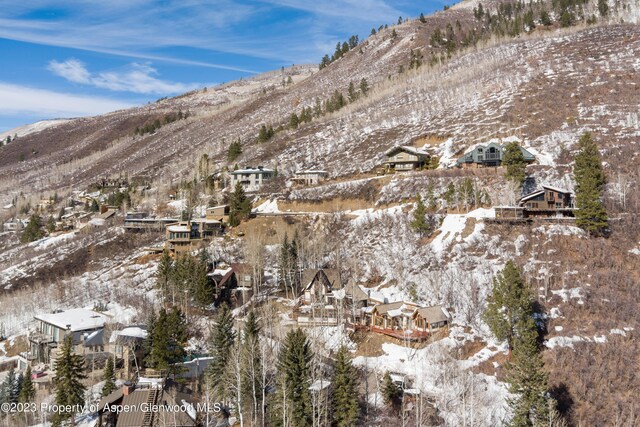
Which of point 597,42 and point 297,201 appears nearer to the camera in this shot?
point 297,201

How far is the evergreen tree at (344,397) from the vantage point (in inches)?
1340

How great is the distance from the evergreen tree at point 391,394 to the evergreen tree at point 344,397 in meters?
4.60

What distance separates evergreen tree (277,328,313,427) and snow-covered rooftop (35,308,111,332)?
29553 millimetres

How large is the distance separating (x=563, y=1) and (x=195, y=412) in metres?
198

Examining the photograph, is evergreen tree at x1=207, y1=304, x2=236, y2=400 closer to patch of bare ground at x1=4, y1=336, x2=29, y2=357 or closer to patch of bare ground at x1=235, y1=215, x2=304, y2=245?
patch of bare ground at x1=4, y1=336, x2=29, y2=357

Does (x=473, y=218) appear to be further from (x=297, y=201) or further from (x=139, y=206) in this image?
(x=139, y=206)

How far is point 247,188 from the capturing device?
10781cm

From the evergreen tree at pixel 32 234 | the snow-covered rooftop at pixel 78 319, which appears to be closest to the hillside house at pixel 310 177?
the snow-covered rooftop at pixel 78 319

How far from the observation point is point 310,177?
331 feet

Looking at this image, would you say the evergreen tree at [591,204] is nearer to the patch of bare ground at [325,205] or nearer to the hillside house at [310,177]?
the patch of bare ground at [325,205]

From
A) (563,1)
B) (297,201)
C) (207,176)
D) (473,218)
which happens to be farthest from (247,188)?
(563,1)

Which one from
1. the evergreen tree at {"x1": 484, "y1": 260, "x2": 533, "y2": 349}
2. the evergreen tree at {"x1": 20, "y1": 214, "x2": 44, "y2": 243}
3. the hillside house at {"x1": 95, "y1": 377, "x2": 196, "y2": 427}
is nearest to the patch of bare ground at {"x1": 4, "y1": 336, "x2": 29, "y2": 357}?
the hillside house at {"x1": 95, "y1": 377, "x2": 196, "y2": 427}

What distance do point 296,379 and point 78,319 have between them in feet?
111

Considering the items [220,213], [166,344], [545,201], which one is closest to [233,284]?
[166,344]
